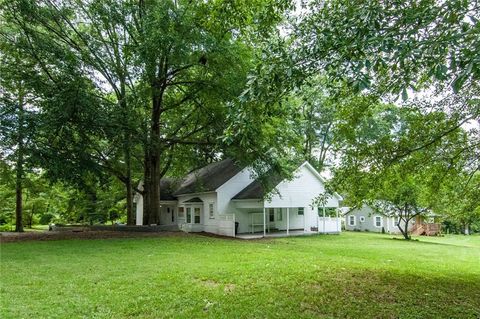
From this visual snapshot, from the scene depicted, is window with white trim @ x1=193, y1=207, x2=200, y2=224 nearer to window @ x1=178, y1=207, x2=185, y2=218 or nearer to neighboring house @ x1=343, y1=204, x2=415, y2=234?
window @ x1=178, y1=207, x2=185, y2=218

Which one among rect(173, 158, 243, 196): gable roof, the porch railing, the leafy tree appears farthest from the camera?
rect(173, 158, 243, 196): gable roof

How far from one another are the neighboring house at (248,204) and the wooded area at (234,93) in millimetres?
2236

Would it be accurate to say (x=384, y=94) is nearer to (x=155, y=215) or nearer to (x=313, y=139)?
(x=155, y=215)

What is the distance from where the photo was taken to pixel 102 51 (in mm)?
18266

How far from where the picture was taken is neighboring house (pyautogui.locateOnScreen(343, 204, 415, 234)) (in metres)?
35.6

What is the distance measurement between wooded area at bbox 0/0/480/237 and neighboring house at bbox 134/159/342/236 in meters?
2.24

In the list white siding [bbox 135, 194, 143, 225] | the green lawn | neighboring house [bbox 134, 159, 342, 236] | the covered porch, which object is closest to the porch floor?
the covered porch

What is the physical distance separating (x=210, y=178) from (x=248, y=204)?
14.7ft

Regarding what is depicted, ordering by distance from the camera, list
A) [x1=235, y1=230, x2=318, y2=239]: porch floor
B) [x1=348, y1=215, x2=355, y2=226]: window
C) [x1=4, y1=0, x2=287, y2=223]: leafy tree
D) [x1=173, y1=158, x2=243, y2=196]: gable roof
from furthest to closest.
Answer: [x1=348, y1=215, x2=355, y2=226]: window
[x1=173, y1=158, x2=243, y2=196]: gable roof
[x1=235, y1=230, x2=318, y2=239]: porch floor
[x1=4, y1=0, x2=287, y2=223]: leafy tree

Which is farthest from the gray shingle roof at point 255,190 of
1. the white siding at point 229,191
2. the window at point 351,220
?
the window at point 351,220

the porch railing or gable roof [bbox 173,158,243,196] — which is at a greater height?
gable roof [bbox 173,158,243,196]

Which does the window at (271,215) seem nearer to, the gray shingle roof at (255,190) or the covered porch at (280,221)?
the covered porch at (280,221)

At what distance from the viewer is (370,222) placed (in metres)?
37.6

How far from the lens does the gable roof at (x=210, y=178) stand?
24.8 meters
